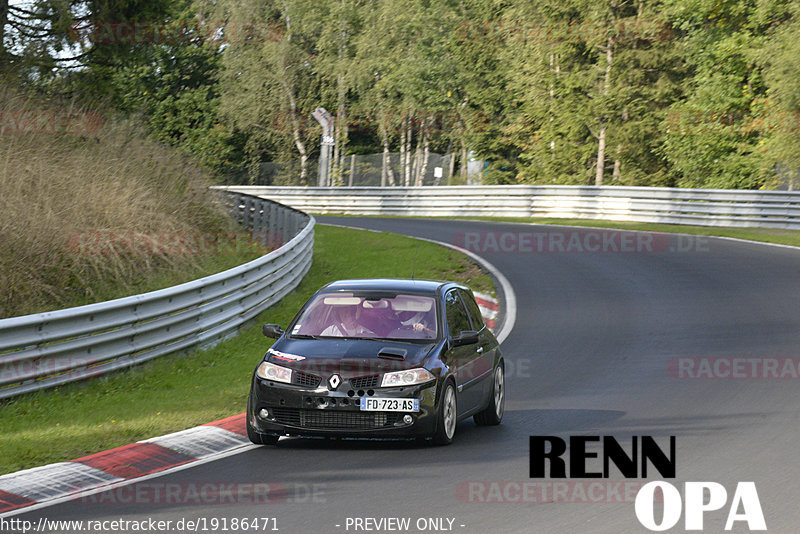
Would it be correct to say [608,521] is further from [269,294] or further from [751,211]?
[751,211]

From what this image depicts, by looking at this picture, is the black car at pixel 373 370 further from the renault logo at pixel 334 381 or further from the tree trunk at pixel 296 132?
the tree trunk at pixel 296 132

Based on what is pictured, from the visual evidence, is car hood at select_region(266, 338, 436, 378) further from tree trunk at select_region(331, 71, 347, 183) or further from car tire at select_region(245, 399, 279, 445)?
tree trunk at select_region(331, 71, 347, 183)

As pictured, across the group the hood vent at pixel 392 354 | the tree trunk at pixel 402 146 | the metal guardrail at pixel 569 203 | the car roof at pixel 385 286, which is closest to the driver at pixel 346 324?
the car roof at pixel 385 286

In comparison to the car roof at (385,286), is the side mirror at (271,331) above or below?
below

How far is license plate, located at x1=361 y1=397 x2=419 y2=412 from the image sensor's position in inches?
373

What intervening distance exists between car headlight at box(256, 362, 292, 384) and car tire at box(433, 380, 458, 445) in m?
1.30

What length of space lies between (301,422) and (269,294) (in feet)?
31.5

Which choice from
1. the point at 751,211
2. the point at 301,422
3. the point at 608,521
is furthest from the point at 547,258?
the point at 608,521

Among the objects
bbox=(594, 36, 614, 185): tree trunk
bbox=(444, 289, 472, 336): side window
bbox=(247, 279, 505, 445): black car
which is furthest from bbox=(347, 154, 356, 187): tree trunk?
bbox=(247, 279, 505, 445): black car

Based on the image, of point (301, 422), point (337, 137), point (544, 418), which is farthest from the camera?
point (337, 137)

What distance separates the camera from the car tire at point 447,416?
9.71 m

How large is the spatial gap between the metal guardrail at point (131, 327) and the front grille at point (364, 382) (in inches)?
162

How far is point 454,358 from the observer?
10.3 meters

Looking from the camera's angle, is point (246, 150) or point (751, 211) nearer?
point (751, 211)
